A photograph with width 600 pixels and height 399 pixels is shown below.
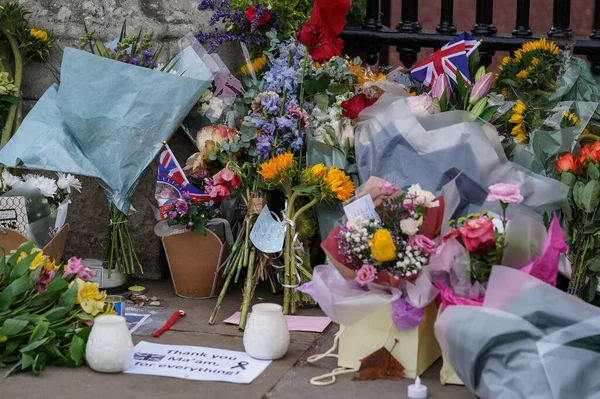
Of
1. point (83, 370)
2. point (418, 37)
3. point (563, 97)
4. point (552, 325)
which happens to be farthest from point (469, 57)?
point (83, 370)

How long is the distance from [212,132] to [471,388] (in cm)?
178

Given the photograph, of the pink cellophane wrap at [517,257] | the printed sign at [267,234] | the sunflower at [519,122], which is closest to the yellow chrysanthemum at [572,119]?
the sunflower at [519,122]

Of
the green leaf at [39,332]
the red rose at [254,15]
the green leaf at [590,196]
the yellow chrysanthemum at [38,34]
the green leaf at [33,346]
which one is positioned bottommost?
the green leaf at [33,346]

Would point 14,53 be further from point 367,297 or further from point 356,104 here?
point 367,297

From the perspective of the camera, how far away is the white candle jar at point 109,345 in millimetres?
2996

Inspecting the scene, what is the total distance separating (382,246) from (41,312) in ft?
4.06

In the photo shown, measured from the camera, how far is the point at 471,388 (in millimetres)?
2705

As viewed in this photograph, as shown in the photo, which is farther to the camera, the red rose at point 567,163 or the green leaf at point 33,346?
the red rose at point 567,163

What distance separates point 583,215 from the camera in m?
3.57

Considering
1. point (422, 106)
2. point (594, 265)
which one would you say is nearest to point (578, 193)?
point (594, 265)

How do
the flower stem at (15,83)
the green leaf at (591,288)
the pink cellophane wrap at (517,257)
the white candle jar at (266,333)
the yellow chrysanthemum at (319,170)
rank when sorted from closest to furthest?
1. the pink cellophane wrap at (517,257)
2. the white candle jar at (266,333)
3. the green leaf at (591,288)
4. the yellow chrysanthemum at (319,170)
5. the flower stem at (15,83)

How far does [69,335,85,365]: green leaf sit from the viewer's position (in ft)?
10.0

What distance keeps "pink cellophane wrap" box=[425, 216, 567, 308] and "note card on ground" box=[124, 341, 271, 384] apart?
0.75 m

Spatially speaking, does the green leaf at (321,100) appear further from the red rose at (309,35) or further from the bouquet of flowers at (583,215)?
the bouquet of flowers at (583,215)
